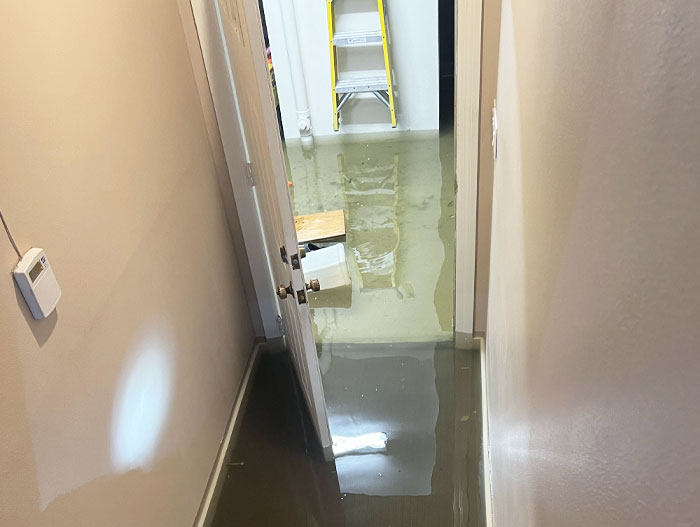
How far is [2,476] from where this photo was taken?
3.33ft

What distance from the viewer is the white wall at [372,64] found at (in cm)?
437

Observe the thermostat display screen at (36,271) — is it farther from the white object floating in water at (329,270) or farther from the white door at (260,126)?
the white object floating in water at (329,270)

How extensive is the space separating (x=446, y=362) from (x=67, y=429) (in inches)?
65.9

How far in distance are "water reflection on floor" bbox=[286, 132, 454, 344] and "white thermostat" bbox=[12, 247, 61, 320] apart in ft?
5.58

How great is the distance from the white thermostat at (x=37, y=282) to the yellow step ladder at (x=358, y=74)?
3.62 m

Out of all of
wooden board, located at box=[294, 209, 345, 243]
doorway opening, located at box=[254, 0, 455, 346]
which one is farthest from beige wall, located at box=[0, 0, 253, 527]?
wooden board, located at box=[294, 209, 345, 243]

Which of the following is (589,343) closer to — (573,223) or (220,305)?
(573,223)

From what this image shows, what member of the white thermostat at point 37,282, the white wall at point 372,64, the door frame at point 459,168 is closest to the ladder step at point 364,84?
the white wall at point 372,64

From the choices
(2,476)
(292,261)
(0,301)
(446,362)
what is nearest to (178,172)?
(292,261)

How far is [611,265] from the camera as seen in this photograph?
566 millimetres

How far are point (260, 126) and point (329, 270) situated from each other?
1.57 metres

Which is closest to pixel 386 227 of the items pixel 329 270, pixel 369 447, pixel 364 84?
pixel 329 270

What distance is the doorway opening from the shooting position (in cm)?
304

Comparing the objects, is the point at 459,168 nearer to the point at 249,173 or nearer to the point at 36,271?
the point at 249,173
